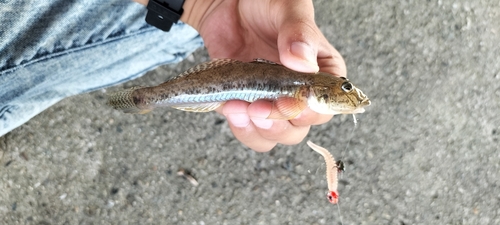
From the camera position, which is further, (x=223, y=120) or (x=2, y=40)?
(x=223, y=120)

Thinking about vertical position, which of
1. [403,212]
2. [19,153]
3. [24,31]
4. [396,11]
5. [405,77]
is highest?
[24,31]

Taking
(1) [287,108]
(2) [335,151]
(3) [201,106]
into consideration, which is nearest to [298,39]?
(1) [287,108]

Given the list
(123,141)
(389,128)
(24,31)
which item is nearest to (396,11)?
(389,128)

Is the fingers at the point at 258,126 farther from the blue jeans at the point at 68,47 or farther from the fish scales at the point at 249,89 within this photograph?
the blue jeans at the point at 68,47

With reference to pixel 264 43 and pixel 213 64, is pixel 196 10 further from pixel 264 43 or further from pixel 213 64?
pixel 213 64

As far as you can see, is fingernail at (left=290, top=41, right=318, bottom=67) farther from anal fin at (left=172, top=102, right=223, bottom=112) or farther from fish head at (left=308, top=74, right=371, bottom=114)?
anal fin at (left=172, top=102, right=223, bottom=112)

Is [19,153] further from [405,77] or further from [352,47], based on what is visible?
[405,77]
